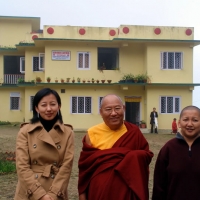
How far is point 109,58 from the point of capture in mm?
23422

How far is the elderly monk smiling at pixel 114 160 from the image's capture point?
3270 millimetres

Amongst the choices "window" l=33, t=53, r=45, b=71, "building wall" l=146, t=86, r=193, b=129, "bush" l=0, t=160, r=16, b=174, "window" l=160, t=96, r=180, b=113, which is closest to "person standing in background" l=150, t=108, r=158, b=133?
"building wall" l=146, t=86, r=193, b=129

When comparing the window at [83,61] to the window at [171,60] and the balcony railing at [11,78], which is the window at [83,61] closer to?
the window at [171,60]

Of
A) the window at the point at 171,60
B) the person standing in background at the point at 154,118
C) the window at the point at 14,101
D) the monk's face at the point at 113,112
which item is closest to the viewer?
the monk's face at the point at 113,112

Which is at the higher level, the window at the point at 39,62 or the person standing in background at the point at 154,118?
the window at the point at 39,62

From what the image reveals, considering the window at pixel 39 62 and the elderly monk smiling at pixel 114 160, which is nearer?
the elderly monk smiling at pixel 114 160

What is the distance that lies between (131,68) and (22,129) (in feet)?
58.9

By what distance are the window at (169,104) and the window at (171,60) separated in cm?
188

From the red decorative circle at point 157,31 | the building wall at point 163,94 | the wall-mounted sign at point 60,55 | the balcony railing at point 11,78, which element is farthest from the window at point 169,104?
the balcony railing at point 11,78

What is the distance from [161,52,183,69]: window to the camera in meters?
20.3

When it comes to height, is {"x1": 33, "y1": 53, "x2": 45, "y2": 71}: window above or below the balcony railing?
above

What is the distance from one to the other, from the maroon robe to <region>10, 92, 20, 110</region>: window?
65.3ft

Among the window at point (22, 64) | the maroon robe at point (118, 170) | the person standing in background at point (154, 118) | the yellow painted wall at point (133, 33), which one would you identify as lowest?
the person standing in background at point (154, 118)

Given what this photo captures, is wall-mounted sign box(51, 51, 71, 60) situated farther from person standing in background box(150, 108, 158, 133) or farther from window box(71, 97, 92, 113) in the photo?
person standing in background box(150, 108, 158, 133)
